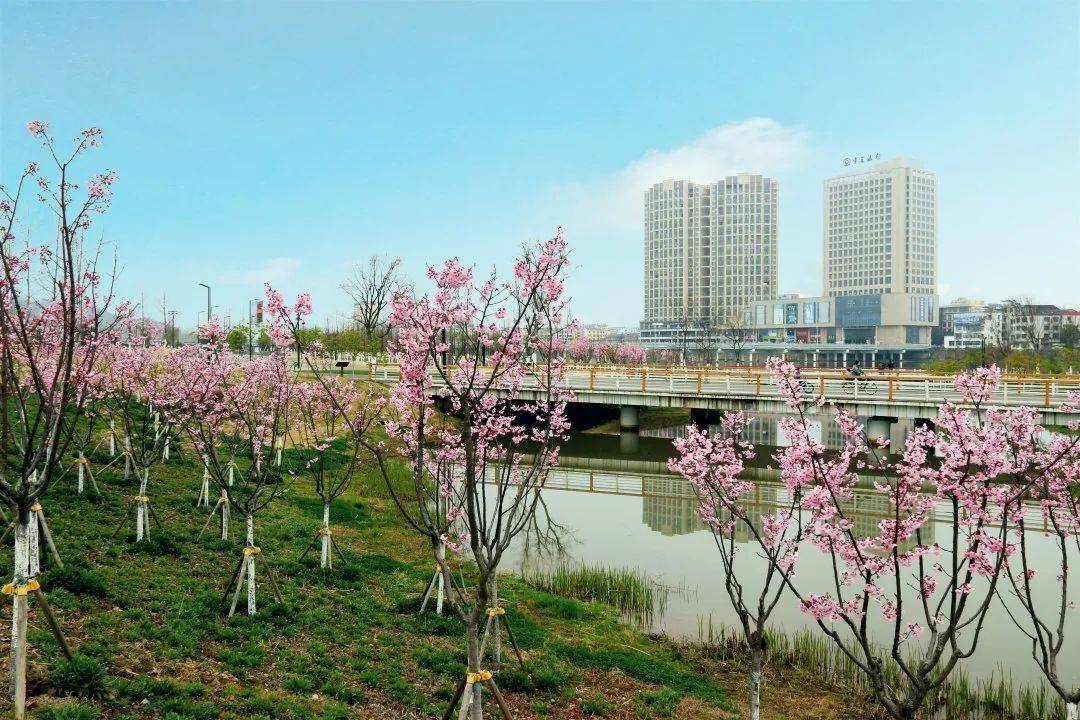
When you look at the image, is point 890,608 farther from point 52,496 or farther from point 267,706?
point 52,496

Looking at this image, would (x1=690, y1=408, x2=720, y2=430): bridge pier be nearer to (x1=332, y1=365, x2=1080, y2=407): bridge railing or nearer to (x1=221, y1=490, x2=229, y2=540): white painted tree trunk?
(x1=332, y1=365, x2=1080, y2=407): bridge railing

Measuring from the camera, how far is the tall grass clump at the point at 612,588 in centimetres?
1198

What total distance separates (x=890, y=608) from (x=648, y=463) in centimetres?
2226

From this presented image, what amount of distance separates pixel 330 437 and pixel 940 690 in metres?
9.99

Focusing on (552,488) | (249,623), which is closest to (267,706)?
(249,623)

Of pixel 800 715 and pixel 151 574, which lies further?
pixel 151 574

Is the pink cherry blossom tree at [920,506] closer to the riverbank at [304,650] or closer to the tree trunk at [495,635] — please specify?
the riverbank at [304,650]

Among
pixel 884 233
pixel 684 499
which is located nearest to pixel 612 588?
pixel 684 499

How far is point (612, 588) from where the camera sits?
41.2ft

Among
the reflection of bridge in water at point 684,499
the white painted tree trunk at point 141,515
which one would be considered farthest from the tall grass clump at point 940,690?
the white painted tree trunk at point 141,515

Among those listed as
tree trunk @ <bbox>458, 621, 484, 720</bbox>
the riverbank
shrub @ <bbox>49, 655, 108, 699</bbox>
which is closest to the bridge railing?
the riverbank

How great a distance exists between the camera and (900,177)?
176 meters

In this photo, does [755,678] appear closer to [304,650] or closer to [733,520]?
[733,520]

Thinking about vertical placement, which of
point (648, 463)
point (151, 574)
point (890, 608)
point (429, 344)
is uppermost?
point (429, 344)
